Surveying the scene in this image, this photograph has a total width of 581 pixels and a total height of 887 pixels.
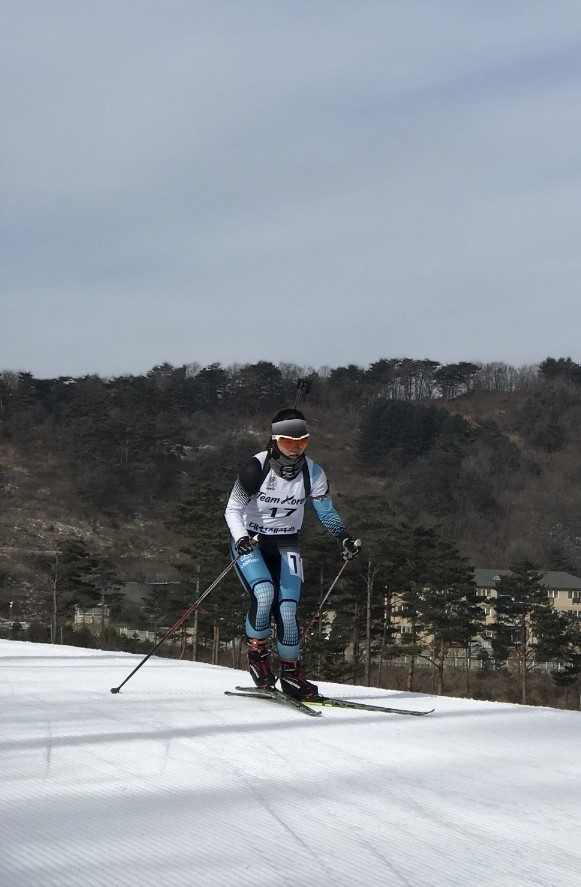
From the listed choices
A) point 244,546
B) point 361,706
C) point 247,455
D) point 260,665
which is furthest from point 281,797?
point 247,455

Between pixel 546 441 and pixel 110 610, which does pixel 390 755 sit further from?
pixel 546 441

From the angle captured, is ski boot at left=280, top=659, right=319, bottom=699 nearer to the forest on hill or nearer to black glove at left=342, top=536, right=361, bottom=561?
black glove at left=342, top=536, right=361, bottom=561

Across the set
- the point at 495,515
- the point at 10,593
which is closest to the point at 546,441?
the point at 495,515

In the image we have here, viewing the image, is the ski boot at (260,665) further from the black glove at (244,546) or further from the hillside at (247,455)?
the hillside at (247,455)

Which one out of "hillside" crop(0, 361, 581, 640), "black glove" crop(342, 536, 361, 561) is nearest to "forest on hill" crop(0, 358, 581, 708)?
"hillside" crop(0, 361, 581, 640)

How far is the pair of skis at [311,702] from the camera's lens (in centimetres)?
516

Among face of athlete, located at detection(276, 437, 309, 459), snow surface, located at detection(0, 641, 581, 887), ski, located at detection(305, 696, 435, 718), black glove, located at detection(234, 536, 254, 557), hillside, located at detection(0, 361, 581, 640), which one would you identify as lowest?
ski, located at detection(305, 696, 435, 718)

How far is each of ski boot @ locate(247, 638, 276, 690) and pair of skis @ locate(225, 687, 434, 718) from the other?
0.17ft

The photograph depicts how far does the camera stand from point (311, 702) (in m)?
5.56

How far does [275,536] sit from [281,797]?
2979 mm

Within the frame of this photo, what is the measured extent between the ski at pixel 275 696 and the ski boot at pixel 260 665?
5 centimetres

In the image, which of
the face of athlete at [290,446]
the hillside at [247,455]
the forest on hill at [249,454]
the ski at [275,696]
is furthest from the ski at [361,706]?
the hillside at [247,455]

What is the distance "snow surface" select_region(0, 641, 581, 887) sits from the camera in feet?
7.46

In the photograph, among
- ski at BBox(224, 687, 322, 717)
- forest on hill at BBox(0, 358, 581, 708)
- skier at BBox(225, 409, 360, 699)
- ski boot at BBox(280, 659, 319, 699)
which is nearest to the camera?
ski at BBox(224, 687, 322, 717)
